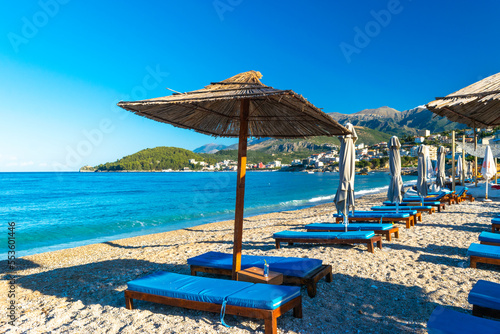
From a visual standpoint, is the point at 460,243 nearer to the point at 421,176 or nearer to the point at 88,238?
the point at 421,176

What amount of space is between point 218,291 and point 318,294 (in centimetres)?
157

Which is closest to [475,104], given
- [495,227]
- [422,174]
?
[495,227]

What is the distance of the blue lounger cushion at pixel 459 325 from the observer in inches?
103

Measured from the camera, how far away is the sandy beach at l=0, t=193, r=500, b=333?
364 centimetres

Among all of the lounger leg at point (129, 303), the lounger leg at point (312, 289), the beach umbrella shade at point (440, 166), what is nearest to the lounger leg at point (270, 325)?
the lounger leg at point (312, 289)

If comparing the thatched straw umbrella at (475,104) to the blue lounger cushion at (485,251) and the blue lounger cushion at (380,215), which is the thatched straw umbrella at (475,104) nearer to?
the blue lounger cushion at (485,251)

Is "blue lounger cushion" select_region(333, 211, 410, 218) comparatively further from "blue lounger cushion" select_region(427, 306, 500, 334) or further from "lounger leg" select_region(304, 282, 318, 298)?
"blue lounger cushion" select_region(427, 306, 500, 334)

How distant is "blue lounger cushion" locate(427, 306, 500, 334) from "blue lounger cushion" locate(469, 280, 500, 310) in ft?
1.71

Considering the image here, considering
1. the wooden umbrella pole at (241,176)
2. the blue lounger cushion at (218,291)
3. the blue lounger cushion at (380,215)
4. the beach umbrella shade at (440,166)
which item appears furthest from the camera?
the beach umbrella shade at (440,166)

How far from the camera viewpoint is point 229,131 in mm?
5895

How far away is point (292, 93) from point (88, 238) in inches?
592

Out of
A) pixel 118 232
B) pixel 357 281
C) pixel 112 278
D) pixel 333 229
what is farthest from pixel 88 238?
pixel 357 281

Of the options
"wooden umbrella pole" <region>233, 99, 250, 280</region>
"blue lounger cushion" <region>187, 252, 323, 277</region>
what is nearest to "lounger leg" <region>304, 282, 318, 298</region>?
"blue lounger cushion" <region>187, 252, 323, 277</region>

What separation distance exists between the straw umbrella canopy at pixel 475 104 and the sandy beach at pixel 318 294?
2403mm
